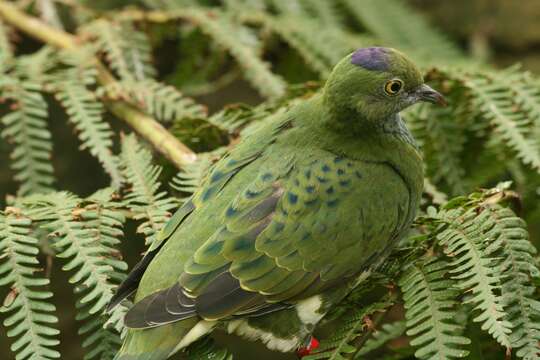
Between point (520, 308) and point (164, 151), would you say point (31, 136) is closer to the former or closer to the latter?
point (164, 151)

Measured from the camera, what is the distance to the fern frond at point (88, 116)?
392 centimetres

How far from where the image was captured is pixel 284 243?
3.22 m

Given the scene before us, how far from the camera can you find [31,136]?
424 cm

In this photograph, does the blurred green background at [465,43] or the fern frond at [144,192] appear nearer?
the fern frond at [144,192]

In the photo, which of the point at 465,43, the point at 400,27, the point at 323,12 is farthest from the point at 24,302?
the point at 465,43

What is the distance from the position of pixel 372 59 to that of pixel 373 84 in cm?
10

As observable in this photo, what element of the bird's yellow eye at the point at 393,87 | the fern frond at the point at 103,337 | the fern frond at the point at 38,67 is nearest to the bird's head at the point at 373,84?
the bird's yellow eye at the point at 393,87

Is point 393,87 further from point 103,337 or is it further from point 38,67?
point 38,67

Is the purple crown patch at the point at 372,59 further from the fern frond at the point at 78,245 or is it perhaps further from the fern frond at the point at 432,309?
the fern frond at the point at 78,245

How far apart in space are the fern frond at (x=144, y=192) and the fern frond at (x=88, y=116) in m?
0.07

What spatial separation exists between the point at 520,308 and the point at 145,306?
1324 mm

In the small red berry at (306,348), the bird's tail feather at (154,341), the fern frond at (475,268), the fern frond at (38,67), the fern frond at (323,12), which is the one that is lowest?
the small red berry at (306,348)

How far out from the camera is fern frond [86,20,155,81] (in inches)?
181

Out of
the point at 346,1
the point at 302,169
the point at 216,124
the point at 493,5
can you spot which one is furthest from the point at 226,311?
the point at 493,5
